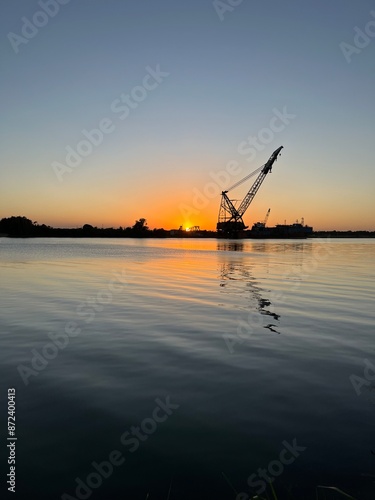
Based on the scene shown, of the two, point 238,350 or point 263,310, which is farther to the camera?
point 263,310

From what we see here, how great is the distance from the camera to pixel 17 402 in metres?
6.94

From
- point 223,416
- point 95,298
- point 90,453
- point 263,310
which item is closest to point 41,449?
point 90,453

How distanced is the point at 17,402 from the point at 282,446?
181 inches

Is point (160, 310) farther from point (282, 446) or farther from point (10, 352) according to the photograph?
point (282, 446)

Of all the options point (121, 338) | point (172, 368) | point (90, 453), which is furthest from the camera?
point (121, 338)

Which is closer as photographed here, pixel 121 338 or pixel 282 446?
pixel 282 446

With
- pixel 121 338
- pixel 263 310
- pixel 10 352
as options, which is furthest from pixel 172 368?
pixel 263 310

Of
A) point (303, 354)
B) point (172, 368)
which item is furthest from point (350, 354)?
point (172, 368)

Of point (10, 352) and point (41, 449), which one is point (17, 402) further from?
point (10, 352)

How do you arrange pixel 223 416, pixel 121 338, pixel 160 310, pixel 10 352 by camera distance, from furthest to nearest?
pixel 160 310 → pixel 121 338 → pixel 10 352 → pixel 223 416

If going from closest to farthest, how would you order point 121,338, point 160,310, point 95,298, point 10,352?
1. point 10,352
2. point 121,338
3. point 160,310
4. point 95,298

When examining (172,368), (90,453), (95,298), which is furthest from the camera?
(95,298)

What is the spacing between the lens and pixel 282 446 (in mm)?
5602

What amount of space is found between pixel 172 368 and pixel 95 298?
11061 mm
